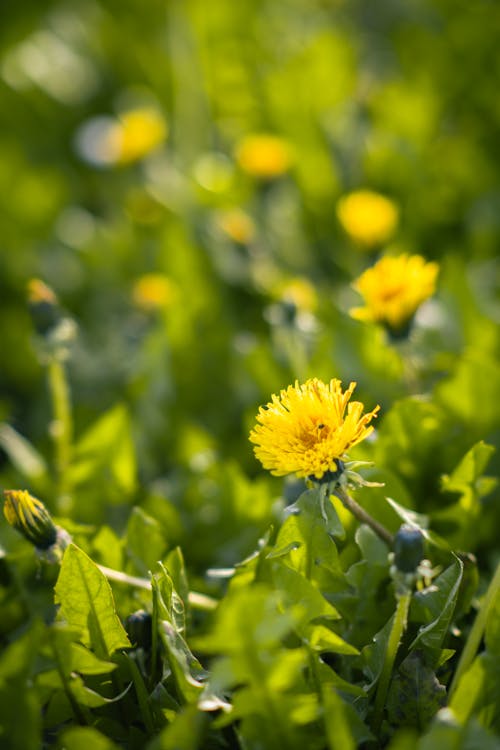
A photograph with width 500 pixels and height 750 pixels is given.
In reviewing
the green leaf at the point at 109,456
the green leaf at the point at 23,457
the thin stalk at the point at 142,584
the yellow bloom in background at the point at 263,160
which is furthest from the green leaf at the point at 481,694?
the yellow bloom in background at the point at 263,160

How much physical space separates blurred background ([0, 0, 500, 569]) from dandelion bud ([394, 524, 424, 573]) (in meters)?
0.21

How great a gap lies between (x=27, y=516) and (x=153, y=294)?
0.86 m

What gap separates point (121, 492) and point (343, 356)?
1.43 feet

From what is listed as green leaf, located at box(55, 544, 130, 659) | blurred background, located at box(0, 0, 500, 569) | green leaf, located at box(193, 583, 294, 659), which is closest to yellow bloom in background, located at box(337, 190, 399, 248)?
blurred background, located at box(0, 0, 500, 569)

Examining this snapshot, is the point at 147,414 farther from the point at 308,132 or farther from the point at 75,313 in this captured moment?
the point at 308,132

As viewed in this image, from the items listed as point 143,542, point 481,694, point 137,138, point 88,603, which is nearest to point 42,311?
point 143,542

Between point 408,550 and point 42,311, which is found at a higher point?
point 42,311

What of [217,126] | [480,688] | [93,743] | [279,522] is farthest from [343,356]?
[217,126]

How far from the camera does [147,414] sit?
5.30ft

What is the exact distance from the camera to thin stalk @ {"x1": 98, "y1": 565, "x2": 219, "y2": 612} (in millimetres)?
1101

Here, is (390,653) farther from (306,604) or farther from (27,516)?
(27,516)

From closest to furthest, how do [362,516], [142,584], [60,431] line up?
[362,516] → [142,584] → [60,431]

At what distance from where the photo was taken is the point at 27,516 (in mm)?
1015

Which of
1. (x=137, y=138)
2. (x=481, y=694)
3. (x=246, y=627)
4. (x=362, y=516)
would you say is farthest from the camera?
(x=137, y=138)
